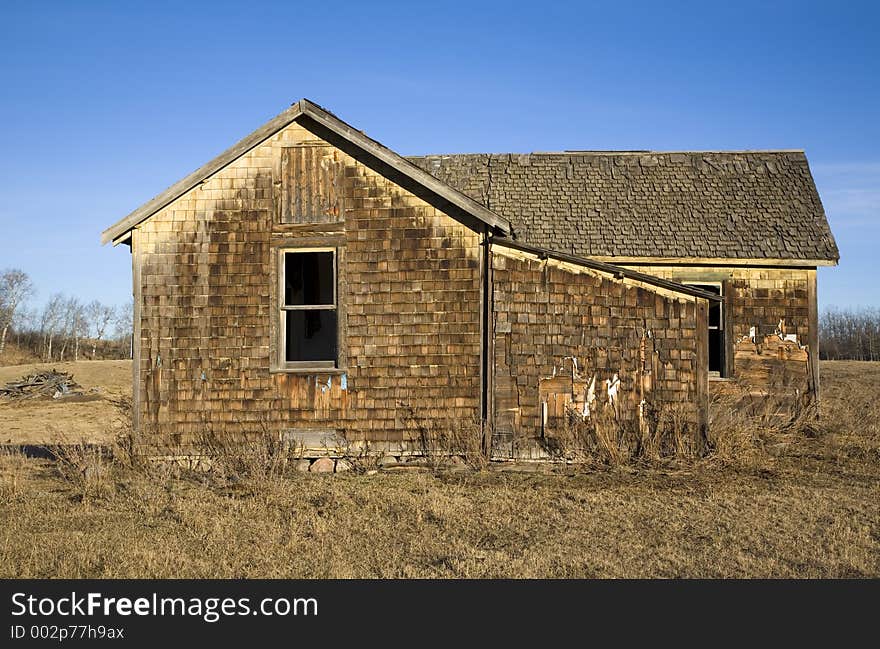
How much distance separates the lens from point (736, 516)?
8.01 meters

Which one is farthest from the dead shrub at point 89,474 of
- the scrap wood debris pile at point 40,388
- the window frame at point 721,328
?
the scrap wood debris pile at point 40,388

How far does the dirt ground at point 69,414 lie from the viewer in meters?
17.3

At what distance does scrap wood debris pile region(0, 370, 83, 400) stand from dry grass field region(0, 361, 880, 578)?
64.0 ft

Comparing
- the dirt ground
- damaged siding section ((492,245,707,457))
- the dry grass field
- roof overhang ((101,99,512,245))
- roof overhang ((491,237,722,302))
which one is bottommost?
the dirt ground

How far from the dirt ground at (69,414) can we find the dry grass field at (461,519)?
3.38 meters

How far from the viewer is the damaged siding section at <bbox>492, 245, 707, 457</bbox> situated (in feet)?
35.1

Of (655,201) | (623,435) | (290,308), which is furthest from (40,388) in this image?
(623,435)

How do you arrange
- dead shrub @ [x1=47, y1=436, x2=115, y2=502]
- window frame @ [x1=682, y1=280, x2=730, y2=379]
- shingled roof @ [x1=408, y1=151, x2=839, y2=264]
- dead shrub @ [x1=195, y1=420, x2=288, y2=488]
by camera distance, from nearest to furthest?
1. dead shrub @ [x1=47, y1=436, x2=115, y2=502]
2. dead shrub @ [x1=195, y1=420, x2=288, y2=488]
3. window frame @ [x1=682, y1=280, x2=730, y2=379]
4. shingled roof @ [x1=408, y1=151, x2=839, y2=264]

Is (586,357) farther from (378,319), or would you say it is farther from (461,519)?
(461,519)

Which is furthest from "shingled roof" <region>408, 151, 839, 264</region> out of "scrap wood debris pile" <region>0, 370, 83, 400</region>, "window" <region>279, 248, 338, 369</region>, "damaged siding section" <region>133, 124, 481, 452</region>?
"scrap wood debris pile" <region>0, 370, 83, 400</region>

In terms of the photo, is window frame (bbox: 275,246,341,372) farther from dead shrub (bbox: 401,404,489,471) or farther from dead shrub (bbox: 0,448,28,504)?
dead shrub (bbox: 0,448,28,504)

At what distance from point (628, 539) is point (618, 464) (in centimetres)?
342

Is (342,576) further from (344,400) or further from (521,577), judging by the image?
(344,400)

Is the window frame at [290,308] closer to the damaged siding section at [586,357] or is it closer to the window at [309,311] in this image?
the damaged siding section at [586,357]
